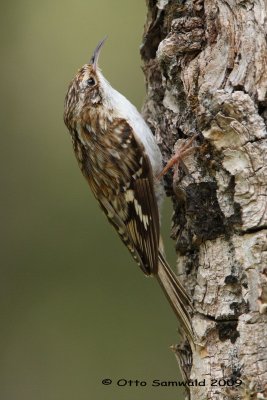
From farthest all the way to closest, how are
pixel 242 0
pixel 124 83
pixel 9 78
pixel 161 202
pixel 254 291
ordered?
pixel 9 78
pixel 124 83
pixel 161 202
pixel 242 0
pixel 254 291

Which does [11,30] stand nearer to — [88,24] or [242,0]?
[88,24]

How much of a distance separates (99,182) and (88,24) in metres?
1.68

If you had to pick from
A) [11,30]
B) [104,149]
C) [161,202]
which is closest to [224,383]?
[161,202]

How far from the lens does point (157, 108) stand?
3262mm

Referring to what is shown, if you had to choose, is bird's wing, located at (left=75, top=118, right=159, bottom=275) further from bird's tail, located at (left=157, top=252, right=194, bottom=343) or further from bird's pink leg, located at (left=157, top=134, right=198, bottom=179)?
bird's pink leg, located at (left=157, top=134, right=198, bottom=179)

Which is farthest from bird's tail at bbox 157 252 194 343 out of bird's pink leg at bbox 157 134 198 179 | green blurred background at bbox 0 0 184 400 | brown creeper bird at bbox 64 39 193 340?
green blurred background at bbox 0 0 184 400

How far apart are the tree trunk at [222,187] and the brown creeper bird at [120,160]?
164 mm

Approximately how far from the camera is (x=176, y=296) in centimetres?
285

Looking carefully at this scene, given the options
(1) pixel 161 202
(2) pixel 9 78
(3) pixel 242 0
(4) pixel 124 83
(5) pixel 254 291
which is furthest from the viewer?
(2) pixel 9 78

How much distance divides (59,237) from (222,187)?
207 centimetres

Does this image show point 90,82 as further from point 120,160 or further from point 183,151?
point 183,151

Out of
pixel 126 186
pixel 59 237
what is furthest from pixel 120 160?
pixel 59 237

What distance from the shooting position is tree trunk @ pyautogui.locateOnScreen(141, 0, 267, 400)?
96.0 inches

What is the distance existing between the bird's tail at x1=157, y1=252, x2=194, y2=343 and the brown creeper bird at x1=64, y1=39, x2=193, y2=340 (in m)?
0.01
